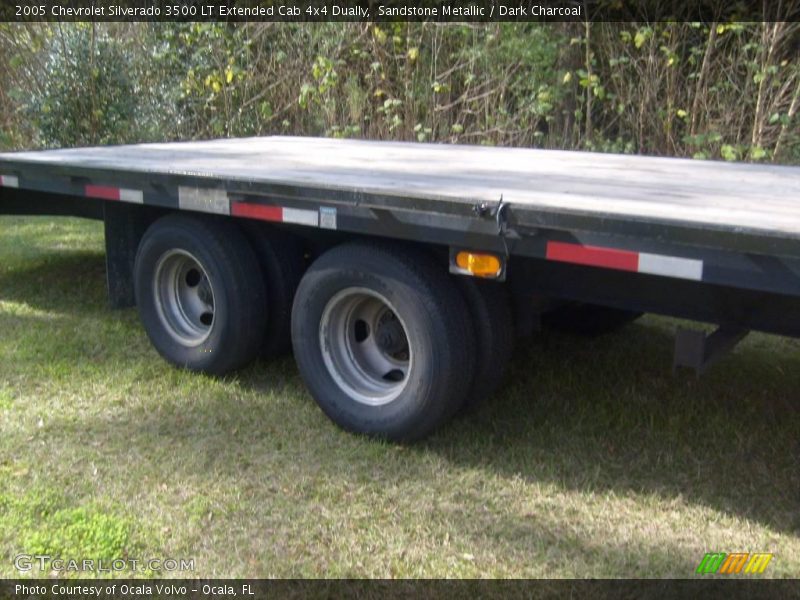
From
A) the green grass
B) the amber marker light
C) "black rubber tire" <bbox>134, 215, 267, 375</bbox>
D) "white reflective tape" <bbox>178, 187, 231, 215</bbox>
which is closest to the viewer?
the green grass

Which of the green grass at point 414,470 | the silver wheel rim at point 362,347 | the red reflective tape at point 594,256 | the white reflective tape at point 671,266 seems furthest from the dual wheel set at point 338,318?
the white reflective tape at point 671,266

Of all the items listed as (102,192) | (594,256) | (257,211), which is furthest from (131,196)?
(594,256)

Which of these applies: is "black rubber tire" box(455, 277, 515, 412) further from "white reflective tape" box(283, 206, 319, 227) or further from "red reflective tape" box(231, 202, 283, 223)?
"red reflective tape" box(231, 202, 283, 223)

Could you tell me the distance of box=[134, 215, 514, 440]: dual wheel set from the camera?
390cm

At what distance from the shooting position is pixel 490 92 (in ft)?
32.5

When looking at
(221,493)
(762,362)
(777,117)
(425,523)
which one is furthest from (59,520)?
(777,117)

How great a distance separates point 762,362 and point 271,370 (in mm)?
2678

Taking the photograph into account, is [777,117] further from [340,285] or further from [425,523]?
[425,523]

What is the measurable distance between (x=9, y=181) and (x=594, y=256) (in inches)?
151

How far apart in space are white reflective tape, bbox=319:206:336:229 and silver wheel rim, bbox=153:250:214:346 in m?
1.27

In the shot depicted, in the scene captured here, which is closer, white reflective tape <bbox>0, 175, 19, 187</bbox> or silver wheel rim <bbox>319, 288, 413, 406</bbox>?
silver wheel rim <bbox>319, 288, 413, 406</bbox>

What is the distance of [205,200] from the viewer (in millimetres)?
4461

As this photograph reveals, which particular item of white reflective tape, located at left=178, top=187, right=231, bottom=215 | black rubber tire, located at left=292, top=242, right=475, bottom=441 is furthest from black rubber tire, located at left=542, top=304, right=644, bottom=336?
white reflective tape, located at left=178, top=187, right=231, bottom=215

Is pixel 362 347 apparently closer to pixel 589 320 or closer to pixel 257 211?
pixel 257 211
